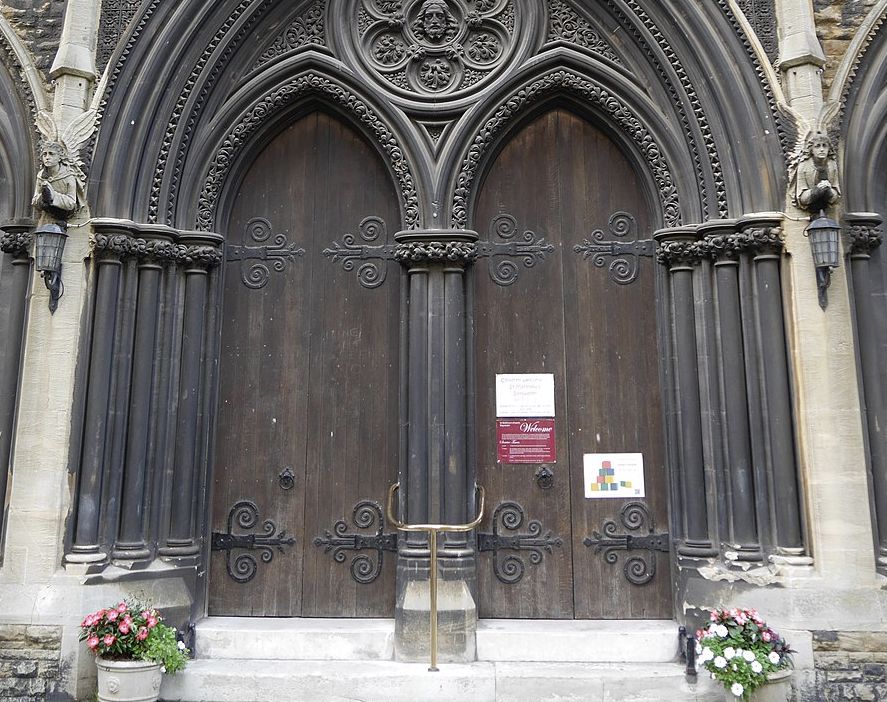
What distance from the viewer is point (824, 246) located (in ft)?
16.5

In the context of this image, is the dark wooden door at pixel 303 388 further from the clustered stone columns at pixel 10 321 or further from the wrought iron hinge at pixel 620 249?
the wrought iron hinge at pixel 620 249

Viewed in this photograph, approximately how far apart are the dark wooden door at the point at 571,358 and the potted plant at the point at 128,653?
2329 millimetres

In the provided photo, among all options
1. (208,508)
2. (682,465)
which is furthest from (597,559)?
(208,508)

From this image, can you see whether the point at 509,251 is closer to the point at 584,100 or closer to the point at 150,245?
the point at 584,100

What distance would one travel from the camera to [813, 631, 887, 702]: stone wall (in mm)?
4730

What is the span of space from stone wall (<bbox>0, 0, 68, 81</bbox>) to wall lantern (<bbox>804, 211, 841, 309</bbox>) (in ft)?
19.1

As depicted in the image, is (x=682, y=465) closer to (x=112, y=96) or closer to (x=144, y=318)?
(x=144, y=318)

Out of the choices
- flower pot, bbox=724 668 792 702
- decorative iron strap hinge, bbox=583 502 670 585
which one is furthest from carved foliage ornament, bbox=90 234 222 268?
flower pot, bbox=724 668 792 702

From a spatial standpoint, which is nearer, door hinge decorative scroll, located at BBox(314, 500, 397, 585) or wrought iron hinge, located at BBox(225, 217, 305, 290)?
door hinge decorative scroll, located at BBox(314, 500, 397, 585)

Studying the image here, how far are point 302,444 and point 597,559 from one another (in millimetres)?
2486

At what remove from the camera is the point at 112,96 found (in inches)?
218

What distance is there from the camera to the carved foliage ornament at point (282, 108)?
585 centimetres

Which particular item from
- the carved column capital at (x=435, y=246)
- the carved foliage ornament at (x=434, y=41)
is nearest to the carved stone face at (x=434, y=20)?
the carved foliage ornament at (x=434, y=41)

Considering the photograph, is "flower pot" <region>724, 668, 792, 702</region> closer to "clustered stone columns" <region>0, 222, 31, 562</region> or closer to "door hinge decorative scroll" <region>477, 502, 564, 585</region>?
"door hinge decorative scroll" <region>477, 502, 564, 585</region>
